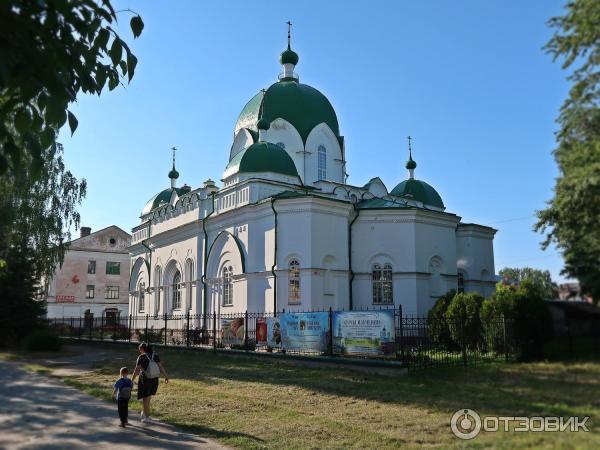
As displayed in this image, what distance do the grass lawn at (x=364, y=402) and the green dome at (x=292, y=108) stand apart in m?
15.3

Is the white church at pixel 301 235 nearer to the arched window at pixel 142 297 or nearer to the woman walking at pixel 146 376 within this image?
the arched window at pixel 142 297

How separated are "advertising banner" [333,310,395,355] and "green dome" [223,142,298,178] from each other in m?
10.3

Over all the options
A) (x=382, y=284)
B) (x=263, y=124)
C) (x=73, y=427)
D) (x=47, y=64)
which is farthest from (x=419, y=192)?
(x=47, y=64)

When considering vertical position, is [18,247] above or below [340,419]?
above

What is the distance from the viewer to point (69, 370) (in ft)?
53.0

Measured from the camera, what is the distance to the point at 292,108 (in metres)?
27.7

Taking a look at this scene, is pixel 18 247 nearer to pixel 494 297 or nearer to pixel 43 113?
pixel 494 297

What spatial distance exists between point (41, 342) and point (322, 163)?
15.3 m

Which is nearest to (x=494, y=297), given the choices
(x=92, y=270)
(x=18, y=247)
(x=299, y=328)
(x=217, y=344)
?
(x=299, y=328)

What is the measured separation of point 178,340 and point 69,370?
796 centimetres

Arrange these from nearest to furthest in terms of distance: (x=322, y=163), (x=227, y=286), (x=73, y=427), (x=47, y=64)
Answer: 1. (x=47, y=64)
2. (x=73, y=427)
3. (x=227, y=286)
4. (x=322, y=163)

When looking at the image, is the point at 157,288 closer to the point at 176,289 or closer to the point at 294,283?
the point at 176,289

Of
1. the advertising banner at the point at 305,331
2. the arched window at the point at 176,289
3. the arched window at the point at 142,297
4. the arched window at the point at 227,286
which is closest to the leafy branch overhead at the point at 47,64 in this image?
the advertising banner at the point at 305,331

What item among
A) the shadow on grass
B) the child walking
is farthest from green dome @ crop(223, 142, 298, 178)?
the child walking
